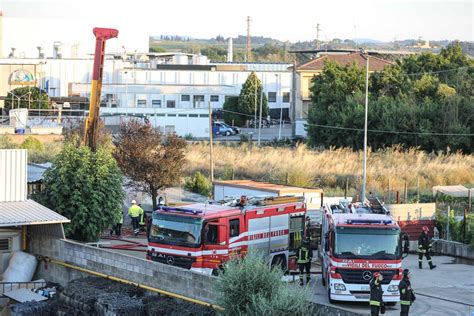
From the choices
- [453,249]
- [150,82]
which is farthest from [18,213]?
[150,82]

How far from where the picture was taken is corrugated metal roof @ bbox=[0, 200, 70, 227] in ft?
87.3

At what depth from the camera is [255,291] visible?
1723cm

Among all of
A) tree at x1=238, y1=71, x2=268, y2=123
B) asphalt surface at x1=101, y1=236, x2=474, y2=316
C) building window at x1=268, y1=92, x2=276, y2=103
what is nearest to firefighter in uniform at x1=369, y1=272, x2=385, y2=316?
asphalt surface at x1=101, y1=236, x2=474, y2=316

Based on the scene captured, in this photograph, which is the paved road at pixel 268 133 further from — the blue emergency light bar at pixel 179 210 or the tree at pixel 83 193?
the blue emergency light bar at pixel 179 210

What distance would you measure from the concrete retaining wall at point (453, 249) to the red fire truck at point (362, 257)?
8.61 metres

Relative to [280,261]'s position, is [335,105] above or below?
above

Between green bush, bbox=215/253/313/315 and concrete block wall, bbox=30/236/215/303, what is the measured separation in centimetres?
253

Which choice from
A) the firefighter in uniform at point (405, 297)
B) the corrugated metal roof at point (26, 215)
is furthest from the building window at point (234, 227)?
the corrugated metal roof at point (26, 215)

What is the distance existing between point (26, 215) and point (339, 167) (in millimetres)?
25723

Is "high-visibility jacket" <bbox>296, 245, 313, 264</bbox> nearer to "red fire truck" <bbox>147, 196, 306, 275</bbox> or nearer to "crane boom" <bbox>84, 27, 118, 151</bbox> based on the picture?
"red fire truck" <bbox>147, 196, 306, 275</bbox>

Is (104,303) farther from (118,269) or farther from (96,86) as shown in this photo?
(96,86)

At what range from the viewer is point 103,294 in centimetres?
2253

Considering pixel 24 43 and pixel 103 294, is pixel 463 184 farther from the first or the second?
pixel 24 43

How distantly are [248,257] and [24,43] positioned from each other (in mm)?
125974
